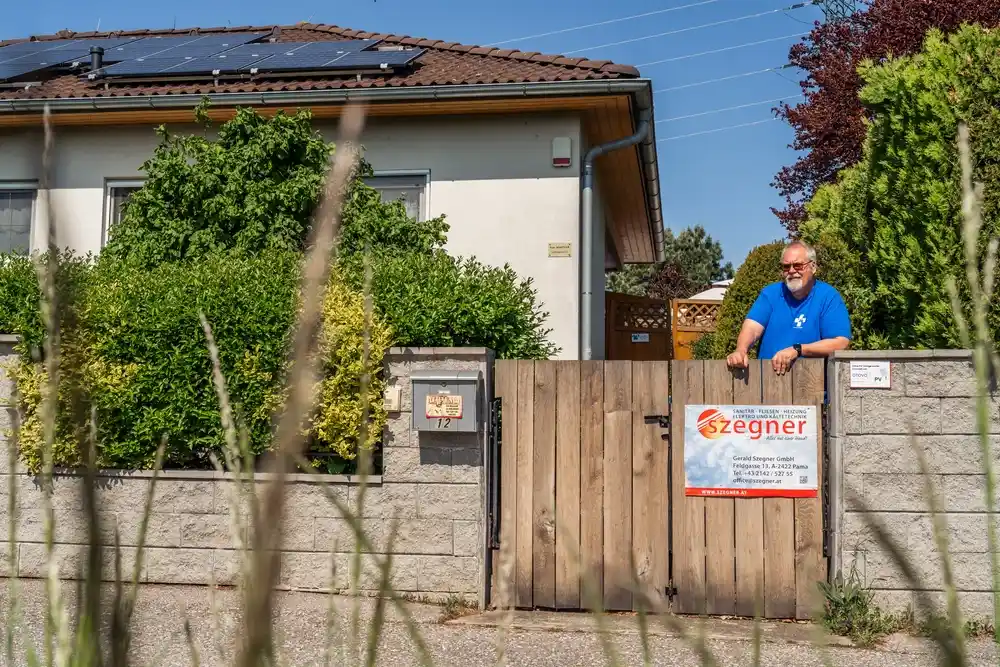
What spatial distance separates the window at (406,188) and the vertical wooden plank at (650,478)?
5.08m

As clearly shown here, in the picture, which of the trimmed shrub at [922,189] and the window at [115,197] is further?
the window at [115,197]

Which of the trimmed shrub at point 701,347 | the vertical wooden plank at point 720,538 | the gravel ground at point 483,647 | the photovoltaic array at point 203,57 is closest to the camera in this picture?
the gravel ground at point 483,647

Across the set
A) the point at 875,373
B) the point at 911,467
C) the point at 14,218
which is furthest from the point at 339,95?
the point at 911,467

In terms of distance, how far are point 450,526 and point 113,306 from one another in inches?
106

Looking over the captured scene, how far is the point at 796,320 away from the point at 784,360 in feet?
1.20

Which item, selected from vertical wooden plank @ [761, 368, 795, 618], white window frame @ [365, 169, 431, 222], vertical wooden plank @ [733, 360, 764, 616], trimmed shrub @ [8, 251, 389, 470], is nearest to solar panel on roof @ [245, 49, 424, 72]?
white window frame @ [365, 169, 431, 222]

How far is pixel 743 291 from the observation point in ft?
34.9

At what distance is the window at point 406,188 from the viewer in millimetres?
10977

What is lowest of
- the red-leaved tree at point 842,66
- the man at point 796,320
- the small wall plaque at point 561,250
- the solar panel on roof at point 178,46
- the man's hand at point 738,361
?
the man's hand at point 738,361

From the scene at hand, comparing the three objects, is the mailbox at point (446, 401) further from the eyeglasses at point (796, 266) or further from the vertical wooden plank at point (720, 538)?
the eyeglasses at point (796, 266)

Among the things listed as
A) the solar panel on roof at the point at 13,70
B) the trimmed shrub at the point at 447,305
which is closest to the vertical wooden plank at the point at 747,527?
the trimmed shrub at the point at 447,305

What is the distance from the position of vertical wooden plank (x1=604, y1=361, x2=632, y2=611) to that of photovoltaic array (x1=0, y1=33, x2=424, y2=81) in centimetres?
572

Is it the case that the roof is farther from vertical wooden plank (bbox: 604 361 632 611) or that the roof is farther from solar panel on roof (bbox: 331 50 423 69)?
vertical wooden plank (bbox: 604 361 632 611)

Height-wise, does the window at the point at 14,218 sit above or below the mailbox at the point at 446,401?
above
